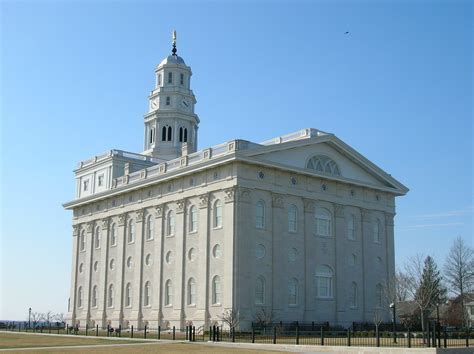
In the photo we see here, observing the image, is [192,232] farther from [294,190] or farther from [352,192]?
[352,192]

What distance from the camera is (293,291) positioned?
60875 millimetres

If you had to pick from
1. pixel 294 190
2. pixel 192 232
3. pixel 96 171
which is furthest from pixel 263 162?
pixel 96 171

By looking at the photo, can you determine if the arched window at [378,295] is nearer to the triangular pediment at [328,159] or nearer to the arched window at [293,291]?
the triangular pediment at [328,159]

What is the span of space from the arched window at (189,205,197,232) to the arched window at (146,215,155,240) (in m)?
6.18

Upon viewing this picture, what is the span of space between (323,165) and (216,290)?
15.4 metres

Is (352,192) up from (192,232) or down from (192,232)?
up

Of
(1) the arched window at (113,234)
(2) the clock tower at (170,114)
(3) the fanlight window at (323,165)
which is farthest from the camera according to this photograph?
(2) the clock tower at (170,114)

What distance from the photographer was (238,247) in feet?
188

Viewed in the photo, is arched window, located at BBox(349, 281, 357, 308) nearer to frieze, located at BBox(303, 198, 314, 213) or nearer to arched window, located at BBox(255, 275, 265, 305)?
frieze, located at BBox(303, 198, 314, 213)

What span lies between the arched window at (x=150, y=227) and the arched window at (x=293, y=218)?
13912 mm

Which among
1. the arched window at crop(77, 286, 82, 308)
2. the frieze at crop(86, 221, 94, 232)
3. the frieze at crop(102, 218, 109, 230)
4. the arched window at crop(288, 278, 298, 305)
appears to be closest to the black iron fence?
the arched window at crop(288, 278, 298, 305)

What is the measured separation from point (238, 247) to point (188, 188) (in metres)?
8.75

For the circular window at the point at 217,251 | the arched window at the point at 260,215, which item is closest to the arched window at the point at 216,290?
the circular window at the point at 217,251

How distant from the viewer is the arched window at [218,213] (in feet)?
196
